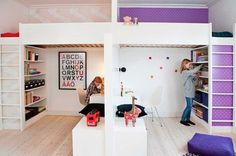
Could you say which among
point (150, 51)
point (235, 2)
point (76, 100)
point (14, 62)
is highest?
point (235, 2)

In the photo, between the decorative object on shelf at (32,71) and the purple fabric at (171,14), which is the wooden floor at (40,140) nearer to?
the decorative object on shelf at (32,71)

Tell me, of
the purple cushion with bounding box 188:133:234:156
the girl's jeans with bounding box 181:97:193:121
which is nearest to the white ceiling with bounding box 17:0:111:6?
the girl's jeans with bounding box 181:97:193:121

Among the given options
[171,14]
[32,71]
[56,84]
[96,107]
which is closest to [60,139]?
[96,107]

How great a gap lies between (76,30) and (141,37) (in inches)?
48.0

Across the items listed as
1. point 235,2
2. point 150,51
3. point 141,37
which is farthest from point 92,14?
point 235,2

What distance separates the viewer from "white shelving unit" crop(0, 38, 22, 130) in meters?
4.21

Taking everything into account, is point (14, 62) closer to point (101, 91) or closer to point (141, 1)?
point (101, 91)

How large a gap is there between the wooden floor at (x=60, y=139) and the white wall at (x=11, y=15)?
7.26 ft

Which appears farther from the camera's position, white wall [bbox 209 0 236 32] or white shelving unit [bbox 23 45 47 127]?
white shelving unit [bbox 23 45 47 127]

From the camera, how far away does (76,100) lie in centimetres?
557

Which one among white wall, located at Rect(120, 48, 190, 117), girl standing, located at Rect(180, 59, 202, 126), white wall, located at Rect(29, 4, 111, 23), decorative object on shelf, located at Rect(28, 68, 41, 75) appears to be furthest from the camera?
white wall, located at Rect(29, 4, 111, 23)

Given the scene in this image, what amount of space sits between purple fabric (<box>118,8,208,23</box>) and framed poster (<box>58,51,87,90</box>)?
5.27 ft

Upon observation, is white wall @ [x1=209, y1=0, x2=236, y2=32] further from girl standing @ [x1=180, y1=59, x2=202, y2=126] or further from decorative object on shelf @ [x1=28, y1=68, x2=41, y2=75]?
decorative object on shelf @ [x1=28, y1=68, x2=41, y2=75]

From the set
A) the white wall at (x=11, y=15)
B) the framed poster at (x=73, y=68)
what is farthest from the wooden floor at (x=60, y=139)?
the white wall at (x=11, y=15)
